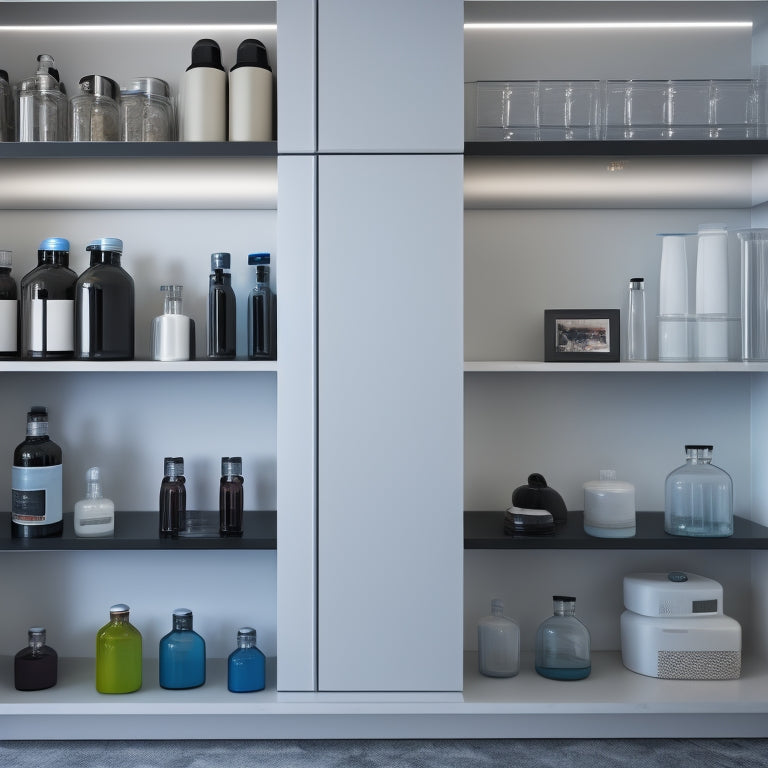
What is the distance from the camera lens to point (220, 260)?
5.80 feet

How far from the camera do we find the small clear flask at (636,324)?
189 centimetres

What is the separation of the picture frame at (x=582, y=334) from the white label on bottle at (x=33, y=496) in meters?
1.16

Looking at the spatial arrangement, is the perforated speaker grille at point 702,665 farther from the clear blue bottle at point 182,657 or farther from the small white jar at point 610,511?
the clear blue bottle at point 182,657

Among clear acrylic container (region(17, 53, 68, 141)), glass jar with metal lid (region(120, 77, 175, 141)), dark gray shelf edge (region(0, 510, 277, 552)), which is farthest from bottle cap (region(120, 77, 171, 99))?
dark gray shelf edge (region(0, 510, 277, 552))

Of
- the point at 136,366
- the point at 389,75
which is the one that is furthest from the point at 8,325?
the point at 389,75

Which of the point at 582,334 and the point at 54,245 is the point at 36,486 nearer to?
A: the point at 54,245

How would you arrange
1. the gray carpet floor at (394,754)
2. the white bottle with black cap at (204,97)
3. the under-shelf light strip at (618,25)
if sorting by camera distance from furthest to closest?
the under-shelf light strip at (618,25)
the white bottle with black cap at (204,97)
the gray carpet floor at (394,754)

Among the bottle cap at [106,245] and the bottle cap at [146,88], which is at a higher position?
the bottle cap at [146,88]

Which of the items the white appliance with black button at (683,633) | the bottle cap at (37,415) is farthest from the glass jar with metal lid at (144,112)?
the white appliance with black button at (683,633)

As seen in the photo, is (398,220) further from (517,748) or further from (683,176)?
(517,748)

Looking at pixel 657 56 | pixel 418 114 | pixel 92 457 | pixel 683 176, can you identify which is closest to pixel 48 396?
pixel 92 457

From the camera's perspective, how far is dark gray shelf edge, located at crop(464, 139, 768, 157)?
1.65m

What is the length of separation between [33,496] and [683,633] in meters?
1.47

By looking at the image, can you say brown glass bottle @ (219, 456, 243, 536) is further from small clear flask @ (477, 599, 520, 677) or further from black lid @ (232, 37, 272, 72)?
Result: black lid @ (232, 37, 272, 72)
